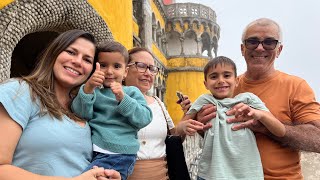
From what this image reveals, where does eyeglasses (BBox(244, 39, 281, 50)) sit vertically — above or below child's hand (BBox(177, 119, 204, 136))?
above

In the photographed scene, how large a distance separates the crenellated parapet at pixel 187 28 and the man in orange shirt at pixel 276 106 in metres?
18.7

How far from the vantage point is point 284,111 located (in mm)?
2162

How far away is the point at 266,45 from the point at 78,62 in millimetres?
1380

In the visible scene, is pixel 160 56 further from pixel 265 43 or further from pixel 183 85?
pixel 265 43

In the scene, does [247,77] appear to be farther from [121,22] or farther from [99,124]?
[121,22]

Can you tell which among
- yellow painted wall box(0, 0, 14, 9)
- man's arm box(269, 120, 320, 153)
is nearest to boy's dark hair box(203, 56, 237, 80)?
man's arm box(269, 120, 320, 153)

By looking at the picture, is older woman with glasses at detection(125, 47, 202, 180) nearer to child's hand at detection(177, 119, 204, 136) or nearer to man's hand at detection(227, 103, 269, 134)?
child's hand at detection(177, 119, 204, 136)

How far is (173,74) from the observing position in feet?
68.1

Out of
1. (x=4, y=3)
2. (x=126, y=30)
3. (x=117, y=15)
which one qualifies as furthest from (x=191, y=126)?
(x=126, y=30)

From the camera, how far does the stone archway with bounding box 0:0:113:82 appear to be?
4.30m

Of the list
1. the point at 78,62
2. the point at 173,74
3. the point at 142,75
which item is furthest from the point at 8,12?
the point at 173,74

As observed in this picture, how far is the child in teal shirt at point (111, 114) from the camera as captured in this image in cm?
176

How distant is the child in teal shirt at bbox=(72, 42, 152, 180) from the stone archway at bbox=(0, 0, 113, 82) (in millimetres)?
2823

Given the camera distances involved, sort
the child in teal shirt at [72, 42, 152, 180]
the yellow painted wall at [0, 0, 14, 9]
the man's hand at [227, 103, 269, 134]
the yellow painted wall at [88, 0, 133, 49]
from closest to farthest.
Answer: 1. the child in teal shirt at [72, 42, 152, 180]
2. the man's hand at [227, 103, 269, 134]
3. the yellow painted wall at [0, 0, 14, 9]
4. the yellow painted wall at [88, 0, 133, 49]
